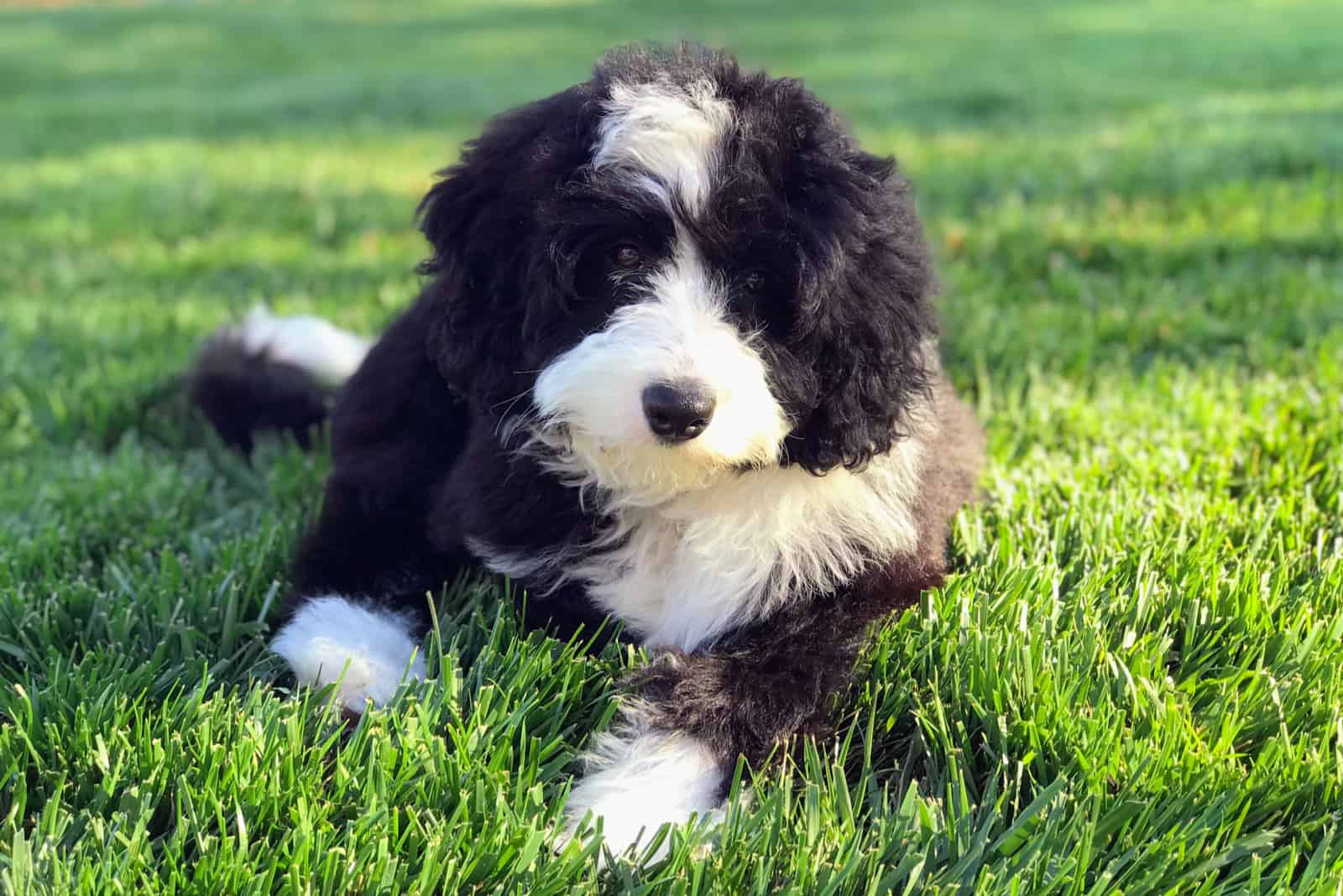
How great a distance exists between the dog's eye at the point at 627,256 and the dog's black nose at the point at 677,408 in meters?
0.32

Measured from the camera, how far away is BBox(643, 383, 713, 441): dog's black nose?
225cm

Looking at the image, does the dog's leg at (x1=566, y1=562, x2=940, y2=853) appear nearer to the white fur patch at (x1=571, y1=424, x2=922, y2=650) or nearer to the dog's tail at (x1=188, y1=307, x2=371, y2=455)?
the white fur patch at (x1=571, y1=424, x2=922, y2=650)

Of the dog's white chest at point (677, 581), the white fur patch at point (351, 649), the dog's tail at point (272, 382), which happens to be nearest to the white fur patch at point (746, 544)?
the dog's white chest at point (677, 581)

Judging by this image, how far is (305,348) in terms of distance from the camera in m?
4.41

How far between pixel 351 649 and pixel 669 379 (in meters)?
1.01

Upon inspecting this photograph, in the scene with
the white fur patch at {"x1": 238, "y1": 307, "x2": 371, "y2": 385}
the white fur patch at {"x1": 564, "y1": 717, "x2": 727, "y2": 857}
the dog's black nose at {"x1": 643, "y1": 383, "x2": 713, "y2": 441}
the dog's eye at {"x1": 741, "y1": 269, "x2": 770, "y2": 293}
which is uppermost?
the dog's eye at {"x1": 741, "y1": 269, "x2": 770, "y2": 293}

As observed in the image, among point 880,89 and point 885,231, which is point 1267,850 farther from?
point 880,89

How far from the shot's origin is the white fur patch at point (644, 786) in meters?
2.23

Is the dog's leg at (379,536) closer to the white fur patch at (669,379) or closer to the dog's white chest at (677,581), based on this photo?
the dog's white chest at (677,581)

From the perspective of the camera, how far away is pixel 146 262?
6684 mm

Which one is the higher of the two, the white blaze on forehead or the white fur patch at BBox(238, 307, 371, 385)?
the white blaze on forehead

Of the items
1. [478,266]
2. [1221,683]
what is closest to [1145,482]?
[1221,683]

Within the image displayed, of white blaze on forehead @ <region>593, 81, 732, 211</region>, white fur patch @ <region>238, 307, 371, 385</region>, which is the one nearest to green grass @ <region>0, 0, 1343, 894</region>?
white fur patch @ <region>238, 307, 371, 385</region>

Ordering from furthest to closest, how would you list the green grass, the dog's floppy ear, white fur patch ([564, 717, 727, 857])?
the dog's floppy ear, white fur patch ([564, 717, 727, 857]), the green grass
